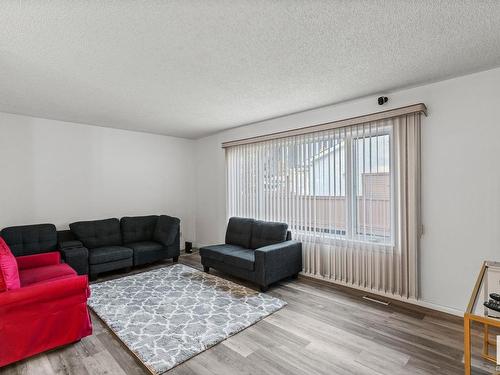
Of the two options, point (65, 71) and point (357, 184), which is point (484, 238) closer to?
point (357, 184)

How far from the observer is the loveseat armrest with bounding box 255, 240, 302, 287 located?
345cm

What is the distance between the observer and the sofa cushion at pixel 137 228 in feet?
15.9

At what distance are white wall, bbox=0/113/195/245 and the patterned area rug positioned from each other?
1689 mm

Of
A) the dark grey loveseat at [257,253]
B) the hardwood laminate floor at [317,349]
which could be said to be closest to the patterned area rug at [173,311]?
the hardwood laminate floor at [317,349]

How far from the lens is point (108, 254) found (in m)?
4.09

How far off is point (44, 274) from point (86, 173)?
2.24 m

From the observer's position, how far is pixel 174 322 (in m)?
2.70

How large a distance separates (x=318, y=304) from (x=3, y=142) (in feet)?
16.9

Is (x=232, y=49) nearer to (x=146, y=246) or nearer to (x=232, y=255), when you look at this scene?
(x=232, y=255)

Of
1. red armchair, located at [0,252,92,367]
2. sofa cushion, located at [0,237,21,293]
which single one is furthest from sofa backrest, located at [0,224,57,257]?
red armchair, located at [0,252,92,367]

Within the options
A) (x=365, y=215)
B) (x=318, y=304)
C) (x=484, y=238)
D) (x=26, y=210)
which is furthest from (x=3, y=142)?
(x=484, y=238)

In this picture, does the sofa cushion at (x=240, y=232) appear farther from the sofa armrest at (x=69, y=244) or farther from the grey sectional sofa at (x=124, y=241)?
the sofa armrest at (x=69, y=244)

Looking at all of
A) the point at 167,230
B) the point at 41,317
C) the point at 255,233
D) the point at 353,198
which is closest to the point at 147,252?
the point at 167,230

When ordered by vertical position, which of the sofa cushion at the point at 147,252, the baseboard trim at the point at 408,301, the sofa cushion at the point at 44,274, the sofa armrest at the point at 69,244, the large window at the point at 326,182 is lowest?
the baseboard trim at the point at 408,301
